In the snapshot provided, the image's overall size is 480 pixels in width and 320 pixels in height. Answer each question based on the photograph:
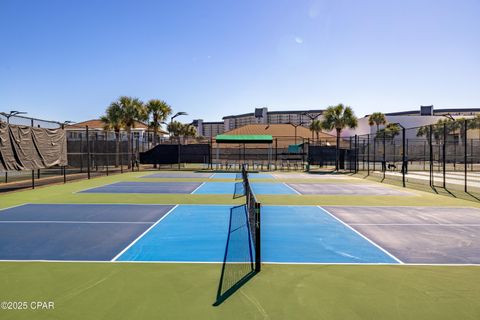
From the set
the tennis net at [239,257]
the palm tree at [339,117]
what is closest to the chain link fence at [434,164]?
the palm tree at [339,117]

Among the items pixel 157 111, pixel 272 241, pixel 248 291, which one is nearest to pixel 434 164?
pixel 157 111

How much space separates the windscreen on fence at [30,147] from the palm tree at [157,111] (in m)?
21.0

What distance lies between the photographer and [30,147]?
63.4 feet

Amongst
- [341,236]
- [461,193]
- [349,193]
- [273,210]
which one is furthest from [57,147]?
[461,193]

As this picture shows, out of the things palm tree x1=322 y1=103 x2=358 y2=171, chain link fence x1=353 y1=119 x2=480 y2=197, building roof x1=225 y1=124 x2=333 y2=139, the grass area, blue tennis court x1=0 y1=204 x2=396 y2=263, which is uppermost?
building roof x1=225 y1=124 x2=333 y2=139

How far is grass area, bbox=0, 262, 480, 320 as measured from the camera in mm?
4891

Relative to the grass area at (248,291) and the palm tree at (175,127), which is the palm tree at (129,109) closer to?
the grass area at (248,291)

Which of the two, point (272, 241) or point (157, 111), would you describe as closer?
point (272, 241)

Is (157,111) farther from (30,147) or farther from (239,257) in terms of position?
(239,257)

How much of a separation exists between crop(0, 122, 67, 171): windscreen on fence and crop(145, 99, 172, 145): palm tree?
21.0m

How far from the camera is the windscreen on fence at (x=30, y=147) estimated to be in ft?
56.6

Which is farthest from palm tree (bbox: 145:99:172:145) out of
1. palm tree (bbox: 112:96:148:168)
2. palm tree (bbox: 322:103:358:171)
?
palm tree (bbox: 322:103:358:171)

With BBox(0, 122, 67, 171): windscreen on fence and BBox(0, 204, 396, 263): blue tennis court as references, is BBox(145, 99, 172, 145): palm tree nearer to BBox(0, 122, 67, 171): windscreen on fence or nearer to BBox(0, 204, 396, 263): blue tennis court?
BBox(0, 122, 67, 171): windscreen on fence

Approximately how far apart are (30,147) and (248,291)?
59.7 feet
